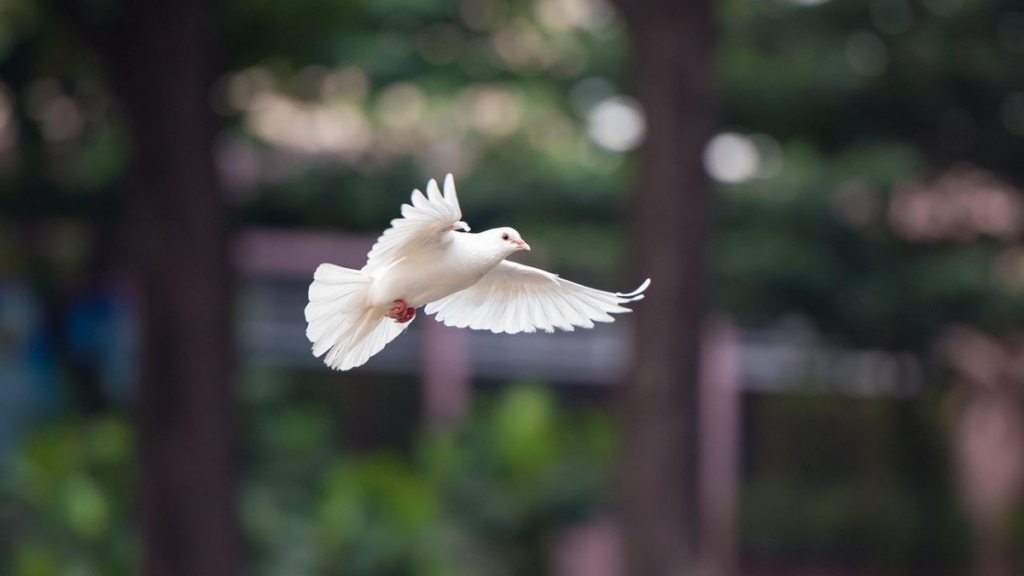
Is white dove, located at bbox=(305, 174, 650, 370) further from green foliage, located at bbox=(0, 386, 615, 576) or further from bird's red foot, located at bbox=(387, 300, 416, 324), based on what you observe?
green foliage, located at bbox=(0, 386, 615, 576)

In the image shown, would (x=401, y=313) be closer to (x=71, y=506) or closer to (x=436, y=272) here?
(x=436, y=272)

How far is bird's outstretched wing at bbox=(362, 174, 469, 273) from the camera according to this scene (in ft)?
5.47

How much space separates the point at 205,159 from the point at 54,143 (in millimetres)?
3579

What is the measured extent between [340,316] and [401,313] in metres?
0.10

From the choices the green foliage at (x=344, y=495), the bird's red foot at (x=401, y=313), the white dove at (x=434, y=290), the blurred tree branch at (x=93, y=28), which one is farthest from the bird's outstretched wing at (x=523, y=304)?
the green foliage at (x=344, y=495)

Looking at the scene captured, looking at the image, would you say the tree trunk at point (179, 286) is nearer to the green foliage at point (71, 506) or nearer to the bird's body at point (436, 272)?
the green foliage at point (71, 506)

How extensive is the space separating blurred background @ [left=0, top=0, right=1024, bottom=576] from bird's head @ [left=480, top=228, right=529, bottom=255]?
4.29 metres

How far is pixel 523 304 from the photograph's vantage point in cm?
227

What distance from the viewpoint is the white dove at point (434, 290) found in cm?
174

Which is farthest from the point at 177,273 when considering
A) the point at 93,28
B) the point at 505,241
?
the point at 505,241

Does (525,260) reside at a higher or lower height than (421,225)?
higher

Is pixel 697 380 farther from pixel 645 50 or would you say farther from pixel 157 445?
pixel 157 445

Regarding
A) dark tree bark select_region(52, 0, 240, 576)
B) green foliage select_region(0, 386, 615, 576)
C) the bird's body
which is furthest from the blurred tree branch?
the bird's body

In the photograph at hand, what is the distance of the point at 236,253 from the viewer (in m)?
6.22
